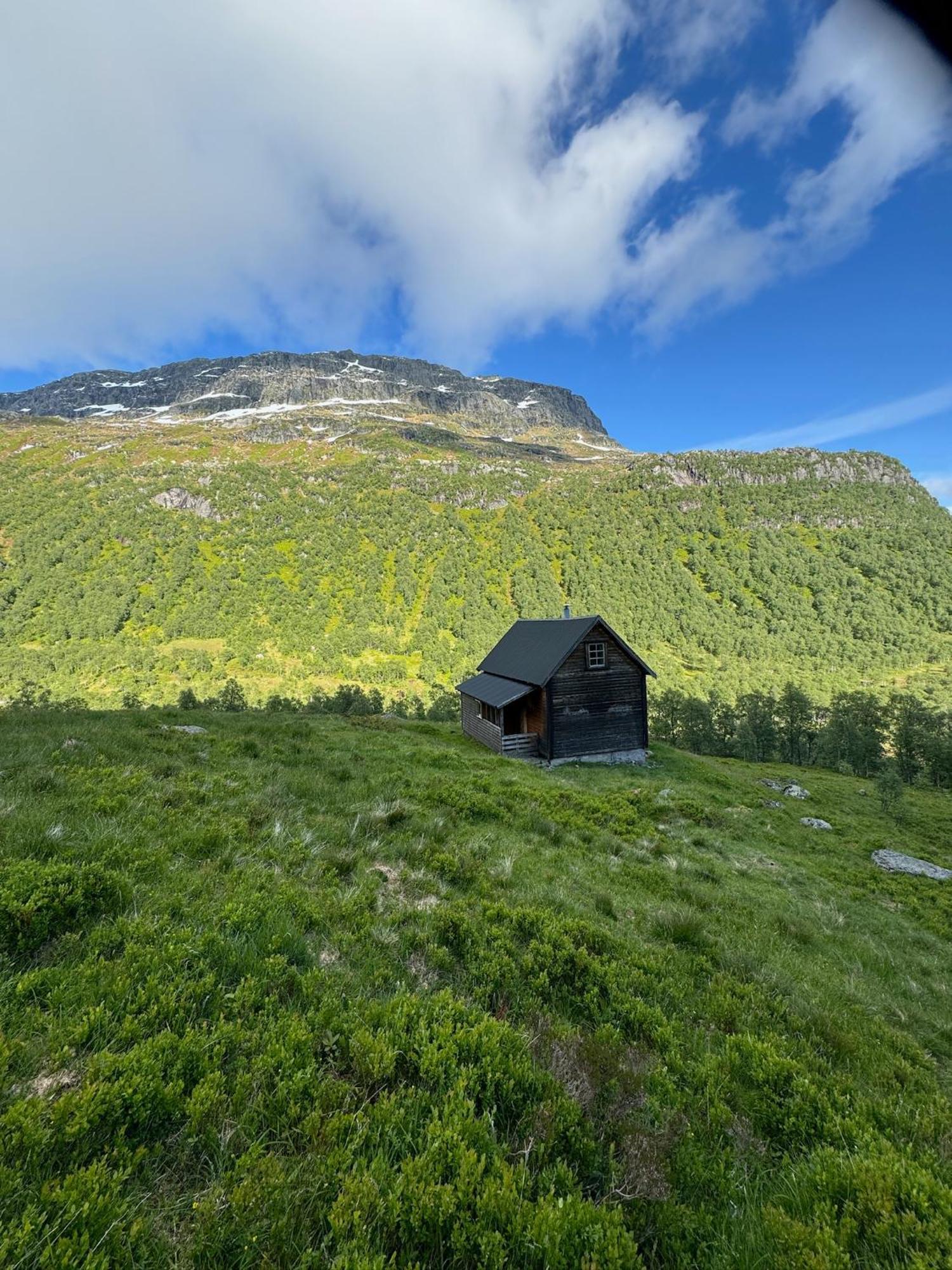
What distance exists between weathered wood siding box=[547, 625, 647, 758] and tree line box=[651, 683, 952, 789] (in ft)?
132

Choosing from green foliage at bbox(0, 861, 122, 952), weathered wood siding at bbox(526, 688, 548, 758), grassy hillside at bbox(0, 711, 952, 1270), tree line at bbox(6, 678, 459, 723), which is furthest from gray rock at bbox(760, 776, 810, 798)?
green foliage at bbox(0, 861, 122, 952)

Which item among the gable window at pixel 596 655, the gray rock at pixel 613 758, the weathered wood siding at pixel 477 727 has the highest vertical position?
the gable window at pixel 596 655

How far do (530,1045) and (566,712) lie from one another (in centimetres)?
2894

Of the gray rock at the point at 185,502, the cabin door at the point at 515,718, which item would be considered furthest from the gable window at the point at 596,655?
the gray rock at the point at 185,502

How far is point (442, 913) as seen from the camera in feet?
21.5

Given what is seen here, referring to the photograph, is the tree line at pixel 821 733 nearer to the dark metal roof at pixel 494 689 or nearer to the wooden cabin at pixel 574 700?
the wooden cabin at pixel 574 700

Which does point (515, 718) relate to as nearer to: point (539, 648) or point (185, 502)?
point (539, 648)

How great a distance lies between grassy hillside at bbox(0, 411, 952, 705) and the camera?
4395 inches

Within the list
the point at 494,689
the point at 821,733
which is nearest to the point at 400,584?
the point at 821,733

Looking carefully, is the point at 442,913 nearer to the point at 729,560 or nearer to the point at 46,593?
the point at 46,593

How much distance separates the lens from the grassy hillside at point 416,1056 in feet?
9.28

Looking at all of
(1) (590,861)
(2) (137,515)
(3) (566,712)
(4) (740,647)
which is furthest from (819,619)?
(2) (137,515)

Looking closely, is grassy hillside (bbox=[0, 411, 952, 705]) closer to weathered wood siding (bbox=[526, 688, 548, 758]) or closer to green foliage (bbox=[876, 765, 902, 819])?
weathered wood siding (bbox=[526, 688, 548, 758])

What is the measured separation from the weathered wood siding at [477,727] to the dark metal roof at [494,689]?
2.90 feet
